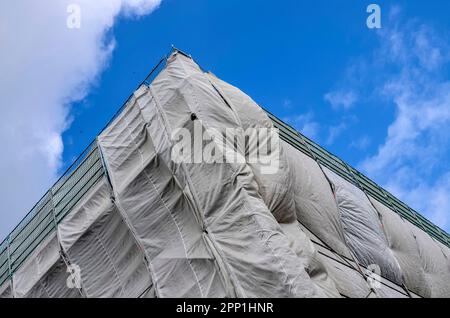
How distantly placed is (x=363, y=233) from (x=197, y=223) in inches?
240

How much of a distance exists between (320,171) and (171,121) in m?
5.66

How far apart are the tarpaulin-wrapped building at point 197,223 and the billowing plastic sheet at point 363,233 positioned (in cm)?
5

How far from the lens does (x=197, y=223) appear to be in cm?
1423

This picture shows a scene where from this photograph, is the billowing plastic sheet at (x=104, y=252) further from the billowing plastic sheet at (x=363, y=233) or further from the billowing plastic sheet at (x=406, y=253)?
the billowing plastic sheet at (x=406, y=253)

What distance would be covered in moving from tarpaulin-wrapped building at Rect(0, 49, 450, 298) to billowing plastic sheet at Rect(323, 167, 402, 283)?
5 cm

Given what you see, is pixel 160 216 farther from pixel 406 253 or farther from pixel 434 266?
pixel 434 266

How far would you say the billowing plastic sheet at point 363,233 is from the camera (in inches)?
696

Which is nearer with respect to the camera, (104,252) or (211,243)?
(211,243)

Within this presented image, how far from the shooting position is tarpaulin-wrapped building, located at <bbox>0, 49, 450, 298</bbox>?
42.1 ft

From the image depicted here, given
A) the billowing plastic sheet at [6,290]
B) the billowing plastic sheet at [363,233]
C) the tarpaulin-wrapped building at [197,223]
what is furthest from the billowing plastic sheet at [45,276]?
the billowing plastic sheet at [363,233]

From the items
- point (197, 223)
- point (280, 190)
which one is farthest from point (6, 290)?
point (280, 190)

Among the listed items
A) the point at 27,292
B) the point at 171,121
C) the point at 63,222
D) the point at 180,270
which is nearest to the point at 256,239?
the point at 180,270

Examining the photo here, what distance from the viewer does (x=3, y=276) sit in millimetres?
19672

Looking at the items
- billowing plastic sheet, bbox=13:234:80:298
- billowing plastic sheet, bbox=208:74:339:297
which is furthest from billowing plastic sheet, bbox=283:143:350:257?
billowing plastic sheet, bbox=13:234:80:298
